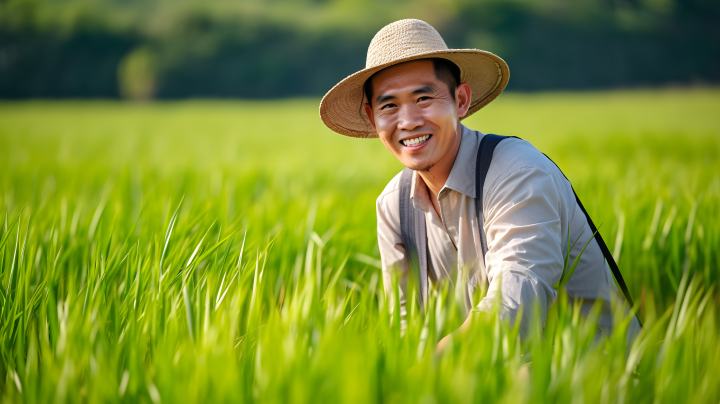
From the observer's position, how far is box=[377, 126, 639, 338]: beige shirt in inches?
Result: 43.4

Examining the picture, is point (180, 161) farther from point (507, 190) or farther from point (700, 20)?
point (700, 20)

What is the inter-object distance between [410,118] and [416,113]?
0.02 meters

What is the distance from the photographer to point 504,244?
120 centimetres

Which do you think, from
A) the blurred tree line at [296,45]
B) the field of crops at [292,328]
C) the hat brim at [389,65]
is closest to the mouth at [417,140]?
the hat brim at [389,65]

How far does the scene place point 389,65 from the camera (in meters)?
1.36

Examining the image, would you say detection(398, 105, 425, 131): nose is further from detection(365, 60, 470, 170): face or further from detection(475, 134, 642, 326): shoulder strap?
detection(475, 134, 642, 326): shoulder strap

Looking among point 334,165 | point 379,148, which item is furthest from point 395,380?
point 379,148

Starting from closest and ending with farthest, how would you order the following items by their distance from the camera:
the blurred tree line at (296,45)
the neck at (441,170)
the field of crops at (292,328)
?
the field of crops at (292,328)
the neck at (441,170)
the blurred tree line at (296,45)

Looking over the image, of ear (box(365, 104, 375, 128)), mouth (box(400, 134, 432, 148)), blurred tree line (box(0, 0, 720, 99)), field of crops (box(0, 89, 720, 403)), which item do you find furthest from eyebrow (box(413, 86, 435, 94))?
blurred tree line (box(0, 0, 720, 99))

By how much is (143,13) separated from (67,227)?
51.5 metres

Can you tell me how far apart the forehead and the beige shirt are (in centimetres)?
21

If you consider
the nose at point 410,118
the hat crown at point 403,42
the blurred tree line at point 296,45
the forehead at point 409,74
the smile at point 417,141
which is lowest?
the smile at point 417,141

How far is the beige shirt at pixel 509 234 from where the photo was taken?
3.62ft

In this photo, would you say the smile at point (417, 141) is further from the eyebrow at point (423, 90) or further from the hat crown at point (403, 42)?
the hat crown at point (403, 42)
